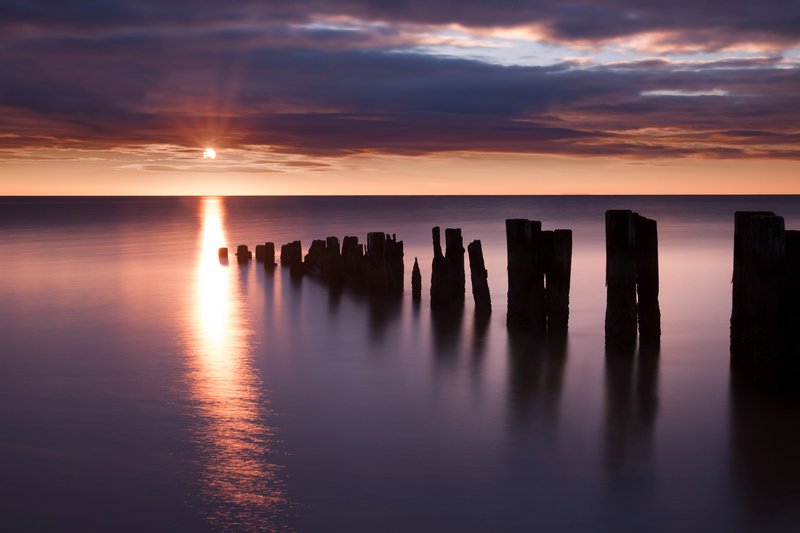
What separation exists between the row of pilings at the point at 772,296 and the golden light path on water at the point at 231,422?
4.83 meters

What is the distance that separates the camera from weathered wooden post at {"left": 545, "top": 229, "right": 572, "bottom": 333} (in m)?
10.6

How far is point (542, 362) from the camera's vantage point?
1020 centimetres

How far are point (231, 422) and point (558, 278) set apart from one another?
4.83 m

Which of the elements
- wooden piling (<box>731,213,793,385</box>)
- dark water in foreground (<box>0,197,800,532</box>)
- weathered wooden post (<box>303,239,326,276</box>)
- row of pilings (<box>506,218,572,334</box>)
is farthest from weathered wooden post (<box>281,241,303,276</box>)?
wooden piling (<box>731,213,793,385</box>)

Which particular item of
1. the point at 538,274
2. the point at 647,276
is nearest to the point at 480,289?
the point at 538,274

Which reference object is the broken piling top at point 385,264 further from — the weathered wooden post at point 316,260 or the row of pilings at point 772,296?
the row of pilings at point 772,296

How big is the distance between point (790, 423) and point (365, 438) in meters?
3.76

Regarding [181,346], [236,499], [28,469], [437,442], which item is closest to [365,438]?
[437,442]

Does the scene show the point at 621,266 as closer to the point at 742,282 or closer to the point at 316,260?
the point at 742,282

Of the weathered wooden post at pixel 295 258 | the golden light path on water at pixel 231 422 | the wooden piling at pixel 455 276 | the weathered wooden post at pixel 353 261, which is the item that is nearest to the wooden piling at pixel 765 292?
the golden light path on water at pixel 231 422

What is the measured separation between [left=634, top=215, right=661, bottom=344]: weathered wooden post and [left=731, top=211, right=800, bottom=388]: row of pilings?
1.20 meters

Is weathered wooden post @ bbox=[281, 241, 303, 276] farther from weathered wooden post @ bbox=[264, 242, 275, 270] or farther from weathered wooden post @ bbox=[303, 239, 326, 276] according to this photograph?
weathered wooden post @ bbox=[264, 242, 275, 270]

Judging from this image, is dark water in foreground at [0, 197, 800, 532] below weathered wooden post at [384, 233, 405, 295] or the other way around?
below

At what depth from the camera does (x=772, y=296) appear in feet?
26.6
